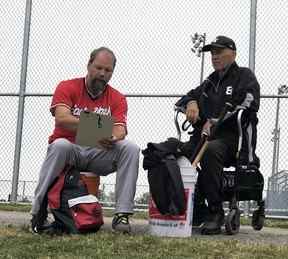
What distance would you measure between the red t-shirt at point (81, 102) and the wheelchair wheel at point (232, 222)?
0.98 meters

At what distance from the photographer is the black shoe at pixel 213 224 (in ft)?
14.5

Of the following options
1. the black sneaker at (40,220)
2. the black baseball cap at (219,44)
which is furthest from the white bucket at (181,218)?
the black baseball cap at (219,44)

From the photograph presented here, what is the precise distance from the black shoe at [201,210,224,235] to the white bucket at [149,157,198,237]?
0.24m

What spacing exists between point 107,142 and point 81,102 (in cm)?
38

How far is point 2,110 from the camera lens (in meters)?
7.42

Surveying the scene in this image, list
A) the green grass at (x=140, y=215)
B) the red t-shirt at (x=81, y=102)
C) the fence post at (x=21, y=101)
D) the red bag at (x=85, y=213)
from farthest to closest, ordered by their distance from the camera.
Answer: the fence post at (x=21, y=101), the green grass at (x=140, y=215), the red t-shirt at (x=81, y=102), the red bag at (x=85, y=213)

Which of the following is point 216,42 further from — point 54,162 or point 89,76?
point 54,162

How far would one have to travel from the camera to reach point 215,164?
441 cm

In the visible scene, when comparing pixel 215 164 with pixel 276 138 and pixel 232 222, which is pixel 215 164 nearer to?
pixel 232 222

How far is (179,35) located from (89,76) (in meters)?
2.56

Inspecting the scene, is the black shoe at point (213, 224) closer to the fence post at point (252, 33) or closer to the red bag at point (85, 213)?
the red bag at point (85, 213)

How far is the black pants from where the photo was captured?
14.5ft

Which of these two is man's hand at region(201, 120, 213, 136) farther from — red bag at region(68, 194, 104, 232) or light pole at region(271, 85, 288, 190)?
light pole at region(271, 85, 288, 190)

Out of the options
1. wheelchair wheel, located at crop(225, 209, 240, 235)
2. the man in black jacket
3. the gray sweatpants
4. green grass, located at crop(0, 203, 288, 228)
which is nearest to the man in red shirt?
the gray sweatpants
